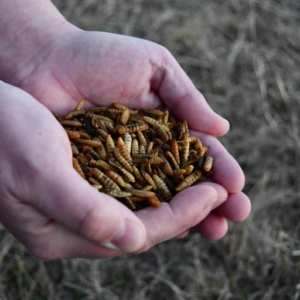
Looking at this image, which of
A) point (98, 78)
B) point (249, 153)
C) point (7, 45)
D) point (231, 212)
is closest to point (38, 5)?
point (7, 45)

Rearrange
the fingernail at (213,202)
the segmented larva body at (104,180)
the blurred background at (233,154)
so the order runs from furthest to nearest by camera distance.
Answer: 1. the blurred background at (233,154)
2. the segmented larva body at (104,180)
3. the fingernail at (213,202)

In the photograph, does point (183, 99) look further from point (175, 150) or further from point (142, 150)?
point (142, 150)

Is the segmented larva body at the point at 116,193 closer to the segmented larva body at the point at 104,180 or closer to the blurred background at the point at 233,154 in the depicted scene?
the segmented larva body at the point at 104,180

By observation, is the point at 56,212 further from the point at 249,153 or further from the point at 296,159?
the point at 296,159

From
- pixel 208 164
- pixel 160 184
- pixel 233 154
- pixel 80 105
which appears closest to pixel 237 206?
pixel 208 164

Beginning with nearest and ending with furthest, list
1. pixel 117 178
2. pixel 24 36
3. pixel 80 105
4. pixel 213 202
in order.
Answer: pixel 213 202 < pixel 117 178 < pixel 80 105 < pixel 24 36

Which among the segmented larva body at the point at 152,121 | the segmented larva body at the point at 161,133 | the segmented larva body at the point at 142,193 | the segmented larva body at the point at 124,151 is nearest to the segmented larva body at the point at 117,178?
the segmented larva body at the point at 142,193

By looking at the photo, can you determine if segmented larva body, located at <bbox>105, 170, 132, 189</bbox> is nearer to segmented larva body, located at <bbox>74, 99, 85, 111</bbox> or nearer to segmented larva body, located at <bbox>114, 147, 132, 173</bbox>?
segmented larva body, located at <bbox>114, 147, 132, 173</bbox>
